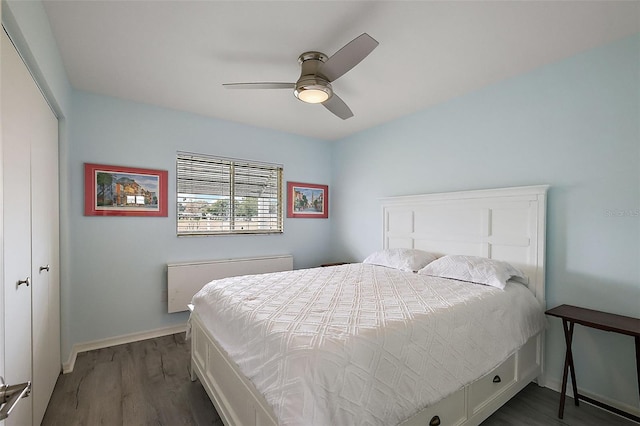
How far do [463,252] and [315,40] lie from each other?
89.5 inches

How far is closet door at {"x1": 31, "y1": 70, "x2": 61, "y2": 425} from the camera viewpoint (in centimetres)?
184

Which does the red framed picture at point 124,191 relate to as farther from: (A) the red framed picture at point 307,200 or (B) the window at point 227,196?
(A) the red framed picture at point 307,200

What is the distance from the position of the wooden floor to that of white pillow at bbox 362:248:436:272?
1244 mm

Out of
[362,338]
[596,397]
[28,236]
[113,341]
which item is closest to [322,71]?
[362,338]

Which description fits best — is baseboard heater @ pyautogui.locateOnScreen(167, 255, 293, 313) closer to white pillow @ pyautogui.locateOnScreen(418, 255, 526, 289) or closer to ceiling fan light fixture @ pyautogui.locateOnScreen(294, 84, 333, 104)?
white pillow @ pyautogui.locateOnScreen(418, 255, 526, 289)

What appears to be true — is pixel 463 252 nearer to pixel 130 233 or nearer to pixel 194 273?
pixel 194 273

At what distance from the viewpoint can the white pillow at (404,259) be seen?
3000 mm

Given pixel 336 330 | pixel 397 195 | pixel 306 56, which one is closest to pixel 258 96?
pixel 306 56

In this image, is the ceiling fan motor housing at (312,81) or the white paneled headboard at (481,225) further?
the white paneled headboard at (481,225)

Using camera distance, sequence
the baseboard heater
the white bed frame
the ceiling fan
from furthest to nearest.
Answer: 1. the baseboard heater
2. the ceiling fan
3. the white bed frame

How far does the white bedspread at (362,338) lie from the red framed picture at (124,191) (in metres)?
1.52

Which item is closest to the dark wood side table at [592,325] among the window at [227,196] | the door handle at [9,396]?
the door handle at [9,396]

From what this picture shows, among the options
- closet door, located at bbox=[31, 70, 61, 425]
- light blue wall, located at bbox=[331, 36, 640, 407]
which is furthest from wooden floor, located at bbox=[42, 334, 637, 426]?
light blue wall, located at bbox=[331, 36, 640, 407]

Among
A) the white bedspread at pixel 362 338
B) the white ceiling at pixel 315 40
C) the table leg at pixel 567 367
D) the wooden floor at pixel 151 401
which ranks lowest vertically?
the wooden floor at pixel 151 401
